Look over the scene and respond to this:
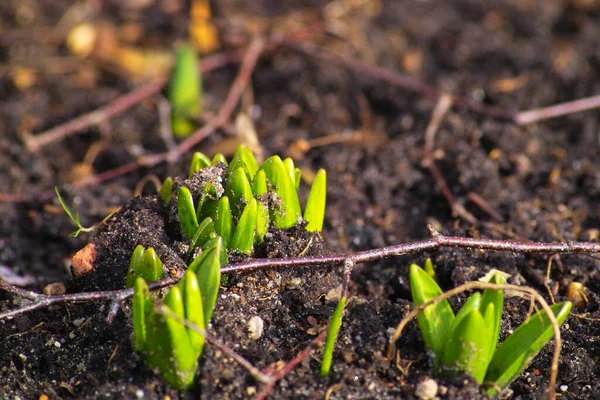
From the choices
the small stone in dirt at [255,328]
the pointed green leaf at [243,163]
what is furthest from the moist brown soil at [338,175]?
the pointed green leaf at [243,163]

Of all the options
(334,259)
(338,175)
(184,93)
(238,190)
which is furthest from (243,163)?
(184,93)

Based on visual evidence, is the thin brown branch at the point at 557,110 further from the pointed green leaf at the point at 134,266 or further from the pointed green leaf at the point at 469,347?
the pointed green leaf at the point at 134,266

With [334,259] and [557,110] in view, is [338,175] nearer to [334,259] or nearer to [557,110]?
[334,259]

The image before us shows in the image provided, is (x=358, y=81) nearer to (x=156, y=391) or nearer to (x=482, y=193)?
(x=482, y=193)

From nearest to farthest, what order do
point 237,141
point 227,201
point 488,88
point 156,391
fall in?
point 156,391, point 227,201, point 237,141, point 488,88

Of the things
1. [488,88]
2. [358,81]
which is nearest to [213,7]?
[358,81]

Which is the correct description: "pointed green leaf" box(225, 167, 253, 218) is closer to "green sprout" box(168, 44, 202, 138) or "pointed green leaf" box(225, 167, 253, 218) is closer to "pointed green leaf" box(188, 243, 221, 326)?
"pointed green leaf" box(188, 243, 221, 326)

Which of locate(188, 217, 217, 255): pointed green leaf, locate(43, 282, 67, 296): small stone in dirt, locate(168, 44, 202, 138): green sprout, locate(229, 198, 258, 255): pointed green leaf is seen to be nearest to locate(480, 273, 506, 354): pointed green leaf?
locate(229, 198, 258, 255): pointed green leaf
